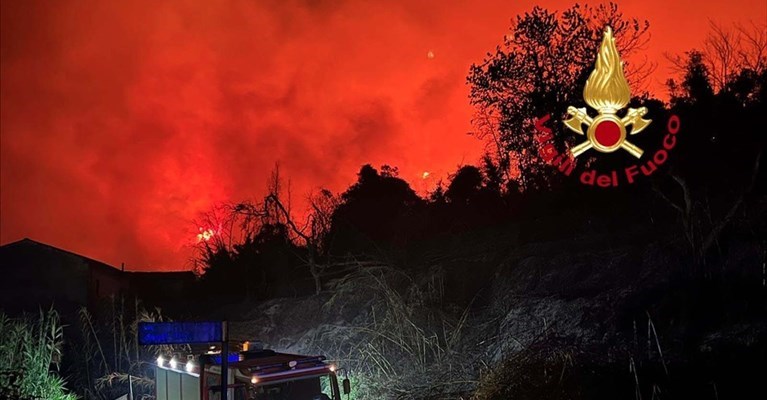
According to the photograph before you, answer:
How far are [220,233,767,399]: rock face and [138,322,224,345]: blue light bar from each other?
489 centimetres

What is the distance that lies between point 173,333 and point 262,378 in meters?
2.80

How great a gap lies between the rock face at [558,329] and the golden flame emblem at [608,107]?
252 centimetres

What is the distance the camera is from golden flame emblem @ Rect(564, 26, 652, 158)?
12500 millimetres

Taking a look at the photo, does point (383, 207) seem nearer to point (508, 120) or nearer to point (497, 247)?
point (508, 120)

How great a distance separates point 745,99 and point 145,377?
16005 mm

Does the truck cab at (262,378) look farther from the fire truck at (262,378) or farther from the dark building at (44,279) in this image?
the dark building at (44,279)

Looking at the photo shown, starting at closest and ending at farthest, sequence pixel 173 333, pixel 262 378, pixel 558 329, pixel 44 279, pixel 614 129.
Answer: pixel 173 333
pixel 262 378
pixel 558 329
pixel 614 129
pixel 44 279

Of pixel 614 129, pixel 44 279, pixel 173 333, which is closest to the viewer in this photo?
pixel 173 333

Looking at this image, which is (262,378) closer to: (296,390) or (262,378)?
(262,378)

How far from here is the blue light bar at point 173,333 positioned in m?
4.95

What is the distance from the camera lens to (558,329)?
12219 mm

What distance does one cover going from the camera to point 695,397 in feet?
24.1

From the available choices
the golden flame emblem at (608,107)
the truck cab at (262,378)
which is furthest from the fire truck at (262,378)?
the golden flame emblem at (608,107)

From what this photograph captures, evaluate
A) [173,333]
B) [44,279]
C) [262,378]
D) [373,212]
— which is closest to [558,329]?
[262,378]
